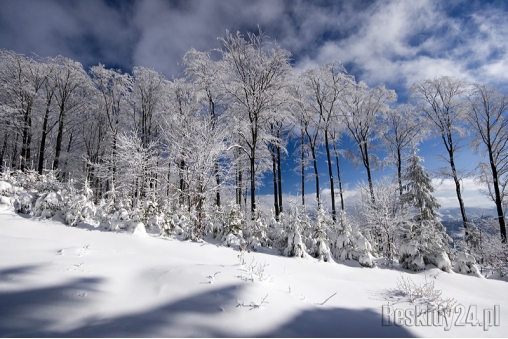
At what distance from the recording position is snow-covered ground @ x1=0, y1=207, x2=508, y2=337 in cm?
224

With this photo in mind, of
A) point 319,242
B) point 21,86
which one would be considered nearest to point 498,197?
point 319,242

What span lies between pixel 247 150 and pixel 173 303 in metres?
13.1

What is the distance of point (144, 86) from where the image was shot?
17.4 m

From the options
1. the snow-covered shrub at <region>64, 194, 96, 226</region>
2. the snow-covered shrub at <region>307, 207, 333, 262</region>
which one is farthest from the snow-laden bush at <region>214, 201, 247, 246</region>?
the snow-covered shrub at <region>64, 194, 96, 226</region>

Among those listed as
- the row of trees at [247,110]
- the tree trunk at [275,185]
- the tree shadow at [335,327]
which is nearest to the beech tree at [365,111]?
the row of trees at [247,110]

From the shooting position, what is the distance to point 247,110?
12.1 metres

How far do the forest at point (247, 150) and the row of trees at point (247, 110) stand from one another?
9cm

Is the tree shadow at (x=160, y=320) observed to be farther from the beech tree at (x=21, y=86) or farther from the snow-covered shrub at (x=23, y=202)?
the beech tree at (x=21, y=86)

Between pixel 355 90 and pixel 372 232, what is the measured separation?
994cm

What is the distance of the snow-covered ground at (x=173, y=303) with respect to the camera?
2.24 m

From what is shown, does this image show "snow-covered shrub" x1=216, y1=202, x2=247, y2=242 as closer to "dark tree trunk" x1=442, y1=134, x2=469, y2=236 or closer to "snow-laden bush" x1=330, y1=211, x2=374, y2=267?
"snow-laden bush" x1=330, y1=211, x2=374, y2=267

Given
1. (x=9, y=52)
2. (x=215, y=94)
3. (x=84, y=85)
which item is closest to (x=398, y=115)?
(x=215, y=94)

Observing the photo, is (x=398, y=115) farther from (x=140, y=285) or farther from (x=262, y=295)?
(x=140, y=285)

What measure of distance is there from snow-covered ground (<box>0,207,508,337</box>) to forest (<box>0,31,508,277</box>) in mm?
3013
